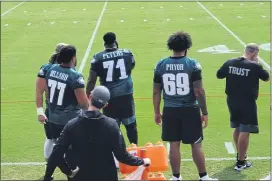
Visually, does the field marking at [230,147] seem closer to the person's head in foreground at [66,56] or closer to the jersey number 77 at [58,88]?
the jersey number 77 at [58,88]

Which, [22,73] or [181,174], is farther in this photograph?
[22,73]

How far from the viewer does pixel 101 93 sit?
190 inches

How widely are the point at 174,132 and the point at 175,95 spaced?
0.46m

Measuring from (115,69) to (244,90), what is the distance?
1.70m

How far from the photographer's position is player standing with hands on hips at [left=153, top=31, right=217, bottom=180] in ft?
20.5

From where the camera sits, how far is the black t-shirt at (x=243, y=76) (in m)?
6.80

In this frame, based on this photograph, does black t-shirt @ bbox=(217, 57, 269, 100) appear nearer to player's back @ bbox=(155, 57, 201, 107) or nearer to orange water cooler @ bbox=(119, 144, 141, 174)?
player's back @ bbox=(155, 57, 201, 107)

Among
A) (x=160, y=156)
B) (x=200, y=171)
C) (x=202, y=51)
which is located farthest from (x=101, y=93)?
(x=202, y=51)

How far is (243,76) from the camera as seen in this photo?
22.5 feet

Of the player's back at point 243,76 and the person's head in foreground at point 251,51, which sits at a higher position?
the person's head in foreground at point 251,51

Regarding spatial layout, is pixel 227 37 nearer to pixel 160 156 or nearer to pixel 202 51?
pixel 202 51

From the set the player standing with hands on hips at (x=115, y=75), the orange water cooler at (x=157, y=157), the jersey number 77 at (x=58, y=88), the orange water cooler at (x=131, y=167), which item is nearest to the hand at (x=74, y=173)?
the orange water cooler at (x=131, y=167)

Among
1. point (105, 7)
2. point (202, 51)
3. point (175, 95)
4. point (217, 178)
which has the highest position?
point (105, 7)

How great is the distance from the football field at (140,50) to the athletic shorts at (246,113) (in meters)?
0.57
